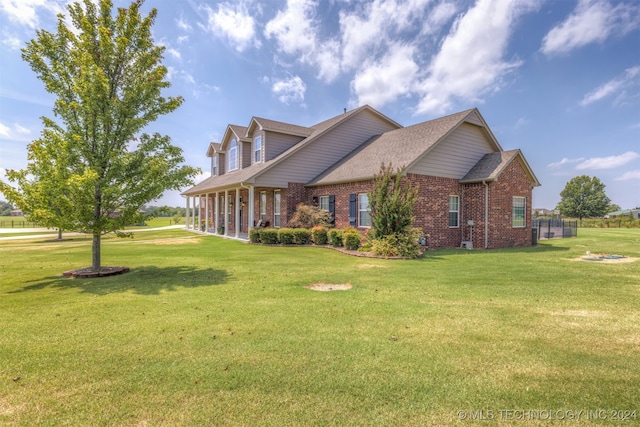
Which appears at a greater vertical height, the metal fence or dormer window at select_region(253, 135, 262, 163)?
dormer window at select_region(253, 135, 262, 163)

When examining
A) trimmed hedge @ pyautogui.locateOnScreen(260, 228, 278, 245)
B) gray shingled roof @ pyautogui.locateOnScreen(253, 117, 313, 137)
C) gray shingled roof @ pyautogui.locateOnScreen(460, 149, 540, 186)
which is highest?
gray shingled roof @ pyautogui.locateOnScreen(253, 117, 313, 137)

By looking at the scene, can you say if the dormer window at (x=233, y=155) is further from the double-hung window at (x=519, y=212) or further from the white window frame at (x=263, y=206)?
the double-hung window at (x=519, y=212)

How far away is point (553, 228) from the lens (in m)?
22.2

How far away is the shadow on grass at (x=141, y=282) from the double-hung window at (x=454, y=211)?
11.6 metres

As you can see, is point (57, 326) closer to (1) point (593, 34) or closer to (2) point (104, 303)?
(2) point (104, 303)

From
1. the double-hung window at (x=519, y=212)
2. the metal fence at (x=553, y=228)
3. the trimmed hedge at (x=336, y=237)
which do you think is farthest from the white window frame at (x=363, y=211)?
the metal fence at (x=553, y=228)

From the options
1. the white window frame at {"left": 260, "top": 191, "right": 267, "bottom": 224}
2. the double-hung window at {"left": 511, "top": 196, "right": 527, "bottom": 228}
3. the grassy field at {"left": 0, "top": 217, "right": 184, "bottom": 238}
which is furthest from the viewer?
the grassy field at {"left": 0, "top": 217, "right": 184, "bottom": 238}

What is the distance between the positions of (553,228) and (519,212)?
8.13 m

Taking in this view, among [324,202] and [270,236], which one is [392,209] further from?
[270,236]

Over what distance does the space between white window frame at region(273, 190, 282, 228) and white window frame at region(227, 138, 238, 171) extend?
18.8 feet

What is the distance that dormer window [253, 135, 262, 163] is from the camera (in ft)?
69.5

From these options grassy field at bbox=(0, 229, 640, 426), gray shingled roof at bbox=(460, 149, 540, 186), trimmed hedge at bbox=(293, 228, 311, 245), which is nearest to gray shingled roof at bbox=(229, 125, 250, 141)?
trimmed hedge at bbox=(293, 228, 311, 245)

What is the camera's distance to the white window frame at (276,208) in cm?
2006

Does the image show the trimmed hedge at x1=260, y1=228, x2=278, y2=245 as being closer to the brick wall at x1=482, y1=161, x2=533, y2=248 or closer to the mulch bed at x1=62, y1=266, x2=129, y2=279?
the mulch bed at x1=62, y1=266, x2=129, y2=279
